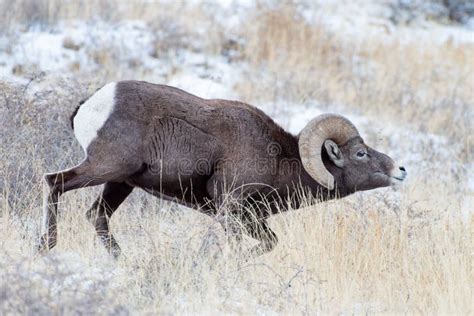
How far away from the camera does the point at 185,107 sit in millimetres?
7770

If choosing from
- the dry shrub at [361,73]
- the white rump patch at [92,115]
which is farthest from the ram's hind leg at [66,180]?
the dry shrub at [361,73]

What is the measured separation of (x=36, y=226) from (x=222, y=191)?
151cm

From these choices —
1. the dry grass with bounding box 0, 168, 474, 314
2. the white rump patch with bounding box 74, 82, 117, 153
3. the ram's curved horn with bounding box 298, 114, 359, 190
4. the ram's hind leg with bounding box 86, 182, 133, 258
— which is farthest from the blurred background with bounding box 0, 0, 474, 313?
the white rump patch with bounding box 74, 82, 117, 153

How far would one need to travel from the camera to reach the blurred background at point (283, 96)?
718 cm

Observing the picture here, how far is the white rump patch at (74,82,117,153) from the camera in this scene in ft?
24.3

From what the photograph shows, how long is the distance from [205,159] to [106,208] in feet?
3.29

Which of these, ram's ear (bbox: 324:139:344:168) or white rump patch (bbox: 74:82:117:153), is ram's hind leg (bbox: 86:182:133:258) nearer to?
white rump patch (bbox: 74:82:117:153)

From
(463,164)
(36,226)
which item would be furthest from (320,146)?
(463,164)

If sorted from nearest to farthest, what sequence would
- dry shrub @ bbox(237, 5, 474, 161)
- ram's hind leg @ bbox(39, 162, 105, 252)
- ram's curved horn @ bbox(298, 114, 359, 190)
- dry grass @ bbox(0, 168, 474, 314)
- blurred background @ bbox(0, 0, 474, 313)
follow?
dry grass @ bbox(0, 168, 474, 314), blurred background @ bbox(0, 0, 474, 313), ram's hind leg @ bbox(39, 162, 105, 252), ram's curved horn @ bbox(298, 114, 359, 190), dry shrub @ bbox(237, 5, 474, 161)

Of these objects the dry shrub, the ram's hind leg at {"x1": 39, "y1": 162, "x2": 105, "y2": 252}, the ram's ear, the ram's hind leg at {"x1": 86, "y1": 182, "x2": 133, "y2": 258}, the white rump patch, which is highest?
the white rump patch

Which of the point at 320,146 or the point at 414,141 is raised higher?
the point at 320,146

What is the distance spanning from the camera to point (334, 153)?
28.0 ft

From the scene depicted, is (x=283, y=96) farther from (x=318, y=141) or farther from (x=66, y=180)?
(x=66, y=180)

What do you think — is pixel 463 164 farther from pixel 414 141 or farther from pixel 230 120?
pixel 230 120
